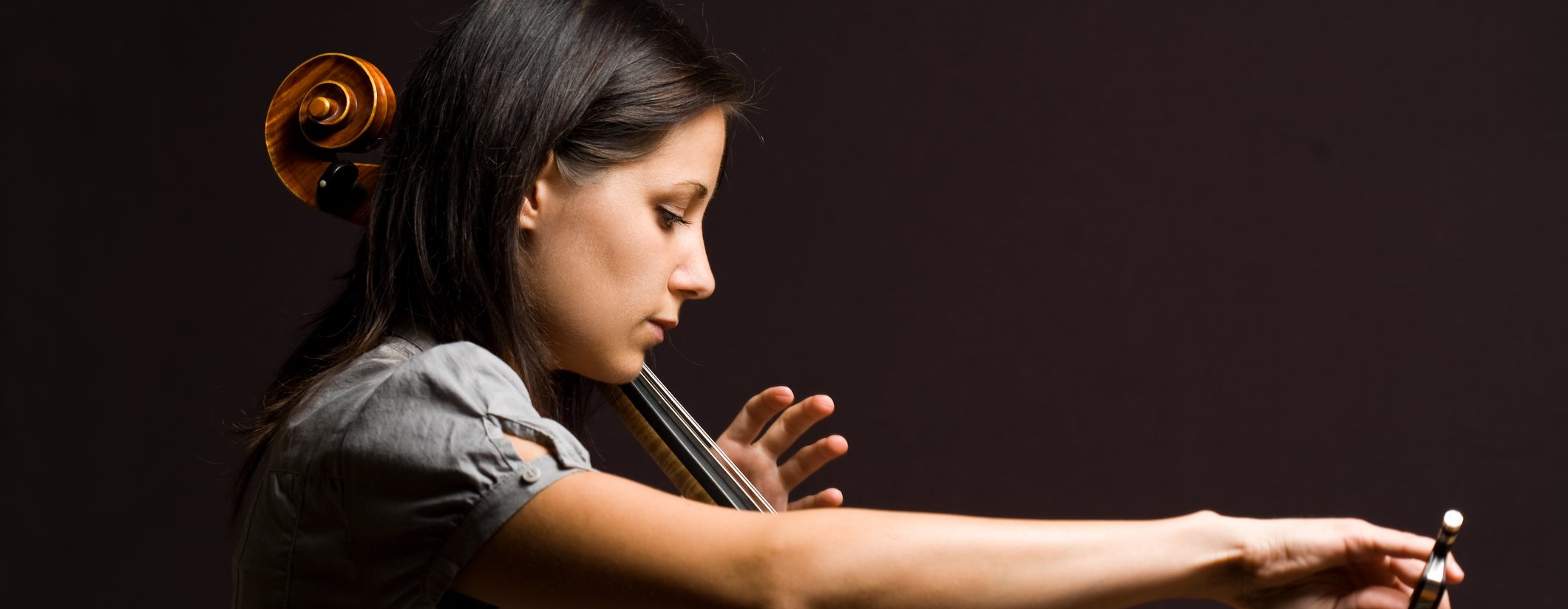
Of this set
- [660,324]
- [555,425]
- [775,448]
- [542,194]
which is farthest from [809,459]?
[555,425]

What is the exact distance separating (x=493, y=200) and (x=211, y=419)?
1.41 metres

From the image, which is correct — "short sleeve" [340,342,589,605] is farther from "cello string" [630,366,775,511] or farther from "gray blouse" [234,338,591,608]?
"cello string" [630,366,775,511]

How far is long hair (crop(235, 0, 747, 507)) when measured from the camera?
1050 mm

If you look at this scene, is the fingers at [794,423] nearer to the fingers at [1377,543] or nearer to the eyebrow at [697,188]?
the eyebrow at [697,188]

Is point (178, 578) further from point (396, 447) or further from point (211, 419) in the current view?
point (396, 447)

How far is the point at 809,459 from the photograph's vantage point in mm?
1473

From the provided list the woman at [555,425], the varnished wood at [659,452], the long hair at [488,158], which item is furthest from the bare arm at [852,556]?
the varnished wood at [659,452]

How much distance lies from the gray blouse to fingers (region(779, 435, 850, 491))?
58cm

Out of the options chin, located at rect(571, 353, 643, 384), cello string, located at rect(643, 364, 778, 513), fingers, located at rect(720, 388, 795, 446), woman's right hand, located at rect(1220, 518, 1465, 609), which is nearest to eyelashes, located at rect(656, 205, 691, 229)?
chin, located at rect(571, 353, 643, 384)

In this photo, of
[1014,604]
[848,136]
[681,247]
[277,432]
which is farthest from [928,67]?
[1014,604]

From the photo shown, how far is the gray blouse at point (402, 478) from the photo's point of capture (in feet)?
2.59

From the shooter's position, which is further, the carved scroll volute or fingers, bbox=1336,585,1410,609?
the carved scroll volute

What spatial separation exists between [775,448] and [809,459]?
1.5 inches

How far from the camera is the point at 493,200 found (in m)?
1.05
